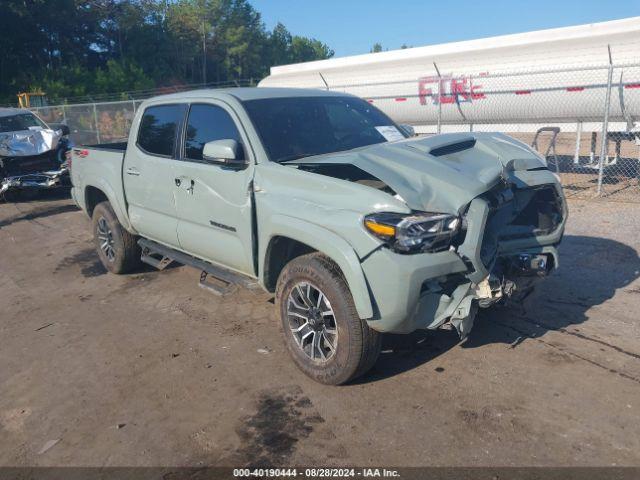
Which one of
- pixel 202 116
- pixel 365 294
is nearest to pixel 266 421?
pixel 365 294

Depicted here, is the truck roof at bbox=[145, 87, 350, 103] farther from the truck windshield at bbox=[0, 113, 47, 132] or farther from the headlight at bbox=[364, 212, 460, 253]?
the truck windshield at bbox=[0, 113, 47, 132]

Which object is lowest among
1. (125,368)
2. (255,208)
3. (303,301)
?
(125,368)

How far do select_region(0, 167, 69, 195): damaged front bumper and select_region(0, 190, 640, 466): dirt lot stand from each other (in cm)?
676

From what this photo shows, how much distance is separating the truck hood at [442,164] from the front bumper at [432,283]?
170 mm

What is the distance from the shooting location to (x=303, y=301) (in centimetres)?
371

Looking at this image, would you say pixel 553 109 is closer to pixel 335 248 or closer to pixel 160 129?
pixel 160 129

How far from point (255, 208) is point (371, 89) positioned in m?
12.4

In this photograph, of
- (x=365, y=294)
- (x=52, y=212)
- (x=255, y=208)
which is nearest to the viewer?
(x=365, y=294)

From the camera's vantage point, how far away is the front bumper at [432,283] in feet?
10.2

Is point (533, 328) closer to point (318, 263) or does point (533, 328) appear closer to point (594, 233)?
point (318, 263)

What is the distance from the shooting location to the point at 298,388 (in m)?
3.67

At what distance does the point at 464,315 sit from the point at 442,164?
39.2 inches

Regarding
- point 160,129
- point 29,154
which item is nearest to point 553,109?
point 160,129

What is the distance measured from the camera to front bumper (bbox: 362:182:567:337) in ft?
10.2
